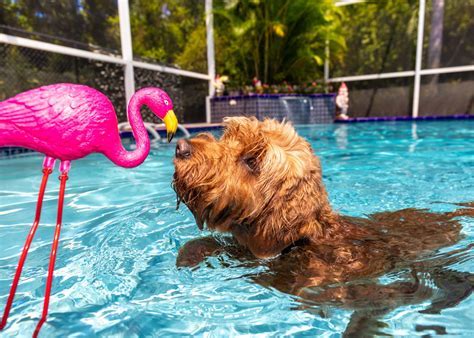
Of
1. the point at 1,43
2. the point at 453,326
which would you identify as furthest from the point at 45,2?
the point at 453,326

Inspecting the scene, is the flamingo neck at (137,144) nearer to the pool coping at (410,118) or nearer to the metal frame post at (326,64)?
the pool coping at (410,118)

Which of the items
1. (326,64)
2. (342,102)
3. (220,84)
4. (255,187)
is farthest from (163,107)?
(326,64)

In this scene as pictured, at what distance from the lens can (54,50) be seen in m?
10.1

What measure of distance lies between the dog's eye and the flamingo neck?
30.9 inches

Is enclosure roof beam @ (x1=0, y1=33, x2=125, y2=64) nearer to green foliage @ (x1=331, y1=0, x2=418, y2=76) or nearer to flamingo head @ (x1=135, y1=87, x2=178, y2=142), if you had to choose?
flamingo head @ (x1=135, y1=87, x2=178, y2=142)

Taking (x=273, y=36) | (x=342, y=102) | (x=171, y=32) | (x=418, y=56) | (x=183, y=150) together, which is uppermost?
(x=273, y=36)

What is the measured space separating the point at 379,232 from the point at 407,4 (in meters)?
19.2

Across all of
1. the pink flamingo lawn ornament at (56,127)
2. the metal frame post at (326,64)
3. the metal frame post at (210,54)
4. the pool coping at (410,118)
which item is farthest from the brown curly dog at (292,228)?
the metal frame post at (326,64)

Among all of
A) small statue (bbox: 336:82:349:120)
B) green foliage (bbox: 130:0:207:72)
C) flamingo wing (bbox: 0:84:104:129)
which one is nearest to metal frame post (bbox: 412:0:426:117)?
small statue (bbox: 336:82:349:120)

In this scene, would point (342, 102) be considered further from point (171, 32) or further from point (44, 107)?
point (44, 107)

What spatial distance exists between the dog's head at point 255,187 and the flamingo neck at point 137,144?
0.40m

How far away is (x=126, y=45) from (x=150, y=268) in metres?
11.0

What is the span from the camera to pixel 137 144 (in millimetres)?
2086

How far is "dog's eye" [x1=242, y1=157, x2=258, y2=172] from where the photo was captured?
2631mm
